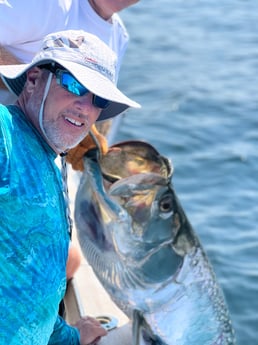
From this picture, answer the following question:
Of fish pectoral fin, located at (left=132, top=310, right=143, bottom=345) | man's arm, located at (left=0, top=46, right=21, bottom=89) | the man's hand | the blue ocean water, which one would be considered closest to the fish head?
fish pectoral fin, located at (left=132, top=310, right=143, bottom=345)

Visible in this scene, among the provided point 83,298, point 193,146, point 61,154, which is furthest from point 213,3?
point 61,154

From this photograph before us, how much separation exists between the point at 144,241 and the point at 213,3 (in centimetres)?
1161

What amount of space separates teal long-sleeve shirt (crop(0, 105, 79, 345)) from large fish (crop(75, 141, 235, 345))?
0.92m

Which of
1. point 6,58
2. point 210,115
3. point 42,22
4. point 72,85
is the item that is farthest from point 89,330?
point 210,115

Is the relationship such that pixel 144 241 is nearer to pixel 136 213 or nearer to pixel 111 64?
pixel 136 213

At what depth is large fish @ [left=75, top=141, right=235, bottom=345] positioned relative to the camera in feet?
12.1

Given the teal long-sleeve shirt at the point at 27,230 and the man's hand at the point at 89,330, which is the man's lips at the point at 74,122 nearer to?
the teal long-sleeve shirt at the point at 27,230

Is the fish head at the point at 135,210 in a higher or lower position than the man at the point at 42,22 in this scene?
lower

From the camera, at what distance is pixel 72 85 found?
8.91 feet

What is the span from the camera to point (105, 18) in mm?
3773

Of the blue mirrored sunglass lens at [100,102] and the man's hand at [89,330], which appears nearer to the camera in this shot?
Answer: the blue mirrored sunglass lens at [100,102]

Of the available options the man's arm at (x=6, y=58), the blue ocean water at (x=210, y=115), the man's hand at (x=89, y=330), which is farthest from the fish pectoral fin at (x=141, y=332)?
the blue ocean water at (x=210, y=115)

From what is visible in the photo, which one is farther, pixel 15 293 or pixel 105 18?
→ pixel 105 18

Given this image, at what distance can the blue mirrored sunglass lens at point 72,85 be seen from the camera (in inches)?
106
